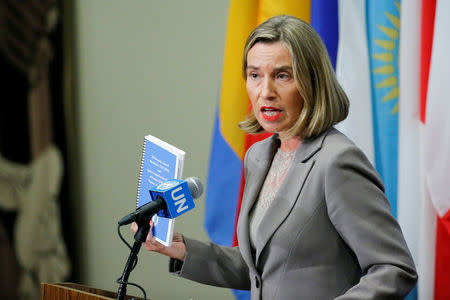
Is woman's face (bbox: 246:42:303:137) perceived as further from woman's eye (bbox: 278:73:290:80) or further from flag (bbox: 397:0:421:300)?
flag (bbox: 397:0:421:300)

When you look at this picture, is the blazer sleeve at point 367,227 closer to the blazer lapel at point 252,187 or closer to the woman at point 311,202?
the woman at point 311,202

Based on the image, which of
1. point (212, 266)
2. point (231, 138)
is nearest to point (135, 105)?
point (231, 138)

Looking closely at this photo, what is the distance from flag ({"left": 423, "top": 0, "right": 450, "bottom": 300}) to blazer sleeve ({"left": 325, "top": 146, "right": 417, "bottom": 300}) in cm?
51

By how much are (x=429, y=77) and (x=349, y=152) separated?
2.07 feet

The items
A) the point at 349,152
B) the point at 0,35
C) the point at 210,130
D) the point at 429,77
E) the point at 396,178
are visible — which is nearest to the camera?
the point at 349,152

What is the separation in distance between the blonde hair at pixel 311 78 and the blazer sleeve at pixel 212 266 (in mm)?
438

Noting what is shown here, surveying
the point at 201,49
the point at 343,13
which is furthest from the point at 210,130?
the point at 343,13

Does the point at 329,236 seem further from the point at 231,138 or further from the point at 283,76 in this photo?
the point at 231,138

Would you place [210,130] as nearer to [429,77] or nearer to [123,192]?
[123,192]

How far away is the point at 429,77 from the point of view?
5.60ft

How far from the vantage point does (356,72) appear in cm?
187

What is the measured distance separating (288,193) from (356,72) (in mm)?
714

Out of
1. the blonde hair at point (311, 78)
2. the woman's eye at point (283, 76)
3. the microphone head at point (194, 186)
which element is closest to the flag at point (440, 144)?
the blonde hair at point (311, 78)

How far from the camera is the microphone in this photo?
112cm
